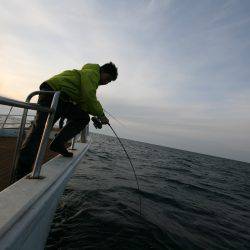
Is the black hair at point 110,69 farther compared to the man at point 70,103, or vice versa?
the black hair at point 110,69

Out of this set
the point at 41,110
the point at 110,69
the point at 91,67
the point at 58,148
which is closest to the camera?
Answer: the point at 41,110

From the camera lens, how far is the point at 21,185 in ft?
7.11

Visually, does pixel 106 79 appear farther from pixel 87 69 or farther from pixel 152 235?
pixel 152 235

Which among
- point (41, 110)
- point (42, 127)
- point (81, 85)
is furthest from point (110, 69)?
point (41, 110)

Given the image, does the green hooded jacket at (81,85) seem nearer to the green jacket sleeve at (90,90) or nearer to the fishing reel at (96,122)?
the green jacket sleeve at (90,90)

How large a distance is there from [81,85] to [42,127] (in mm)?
664

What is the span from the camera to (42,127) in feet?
10.1

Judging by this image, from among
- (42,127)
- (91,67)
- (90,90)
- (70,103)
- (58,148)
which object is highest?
(91,67)

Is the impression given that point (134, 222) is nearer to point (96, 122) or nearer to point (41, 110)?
point (96, 122)

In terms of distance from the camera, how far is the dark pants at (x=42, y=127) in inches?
119

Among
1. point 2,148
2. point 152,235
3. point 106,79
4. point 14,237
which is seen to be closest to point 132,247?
point 152,235

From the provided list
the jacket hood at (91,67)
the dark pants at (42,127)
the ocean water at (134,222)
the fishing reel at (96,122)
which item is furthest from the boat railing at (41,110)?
the ocean water at (134,222)

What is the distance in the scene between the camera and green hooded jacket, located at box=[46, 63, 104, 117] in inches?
128

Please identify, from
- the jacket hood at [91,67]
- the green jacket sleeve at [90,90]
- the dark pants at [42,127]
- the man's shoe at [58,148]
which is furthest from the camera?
the man's shoe at [58,148]
